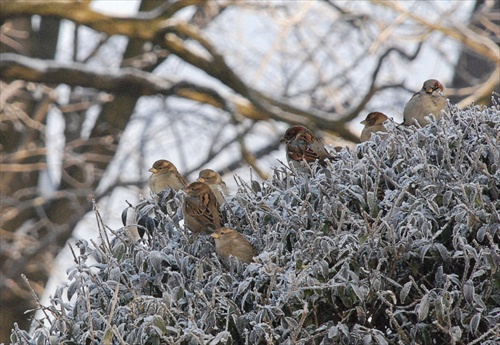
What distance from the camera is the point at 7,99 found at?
1309 cm

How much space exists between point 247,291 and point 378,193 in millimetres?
568

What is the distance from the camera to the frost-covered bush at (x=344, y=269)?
261 centimetres

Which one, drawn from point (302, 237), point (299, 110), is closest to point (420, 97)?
point (302, 237)

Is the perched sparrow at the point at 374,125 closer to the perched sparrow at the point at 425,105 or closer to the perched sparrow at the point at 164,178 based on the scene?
the perched sparrow at the point at 425,105

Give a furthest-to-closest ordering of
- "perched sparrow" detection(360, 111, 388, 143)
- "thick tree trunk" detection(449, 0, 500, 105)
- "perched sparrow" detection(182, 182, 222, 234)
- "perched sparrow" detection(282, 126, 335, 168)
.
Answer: "thick tree trunk" detection(449, 0, 500, 105) → "perched sparrow" detection(360, 111, 388, 143) → "perched sparrow" detection(282, 126, 335, 168) → "perched sparrow" detection(182, 182, 222, 234)

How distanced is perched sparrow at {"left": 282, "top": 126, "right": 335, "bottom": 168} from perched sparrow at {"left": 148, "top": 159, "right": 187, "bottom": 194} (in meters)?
0.57

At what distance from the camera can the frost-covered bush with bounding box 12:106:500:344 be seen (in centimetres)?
261

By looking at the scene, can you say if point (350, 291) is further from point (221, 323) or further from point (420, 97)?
point (420, 97)

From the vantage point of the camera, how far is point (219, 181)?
4352 millimetres

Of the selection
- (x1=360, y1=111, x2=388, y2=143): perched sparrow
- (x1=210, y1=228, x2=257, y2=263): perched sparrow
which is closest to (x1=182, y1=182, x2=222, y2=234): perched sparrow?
(x1=210, y1=228, x2=257, y2=263): perched sparrow

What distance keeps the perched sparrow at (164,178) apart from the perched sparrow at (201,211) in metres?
0.73

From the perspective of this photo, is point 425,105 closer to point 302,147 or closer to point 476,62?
point 302,147

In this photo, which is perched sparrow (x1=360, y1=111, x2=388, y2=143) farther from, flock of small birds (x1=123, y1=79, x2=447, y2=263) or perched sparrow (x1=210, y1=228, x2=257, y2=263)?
perched sparrow (x1=210, y1=228, x2=257, y2=263)

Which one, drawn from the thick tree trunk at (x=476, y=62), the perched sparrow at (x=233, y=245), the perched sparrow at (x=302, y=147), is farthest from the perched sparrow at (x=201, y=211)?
the thick tree trunk at (x=476, y=62)
